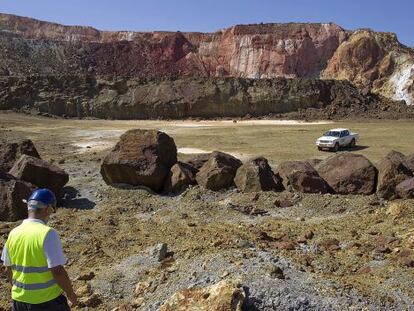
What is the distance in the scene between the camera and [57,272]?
15.9ft

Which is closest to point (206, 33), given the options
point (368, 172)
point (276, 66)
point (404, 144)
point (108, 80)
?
point (276, 66)

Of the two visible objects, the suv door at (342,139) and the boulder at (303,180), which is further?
the suv door at (342,139)

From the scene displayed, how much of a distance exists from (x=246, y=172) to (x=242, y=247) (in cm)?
654

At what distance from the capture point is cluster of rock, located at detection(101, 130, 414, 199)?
14438 mm

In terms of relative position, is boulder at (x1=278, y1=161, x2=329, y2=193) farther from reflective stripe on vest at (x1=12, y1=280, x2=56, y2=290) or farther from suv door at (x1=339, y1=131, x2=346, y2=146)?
suv door at (x1=339, y1=131, x2=346, y2=146)

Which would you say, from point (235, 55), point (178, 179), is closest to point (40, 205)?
point (178, 179)

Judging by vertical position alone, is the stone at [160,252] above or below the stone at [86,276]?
above

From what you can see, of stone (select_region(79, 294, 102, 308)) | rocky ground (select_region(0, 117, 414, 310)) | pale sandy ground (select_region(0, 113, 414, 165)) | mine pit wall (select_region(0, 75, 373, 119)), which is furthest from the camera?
mine pit wall (select_region(0, 75, 373, 119))

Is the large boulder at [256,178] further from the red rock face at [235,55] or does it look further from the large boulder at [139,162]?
the red rock face at [235,55]

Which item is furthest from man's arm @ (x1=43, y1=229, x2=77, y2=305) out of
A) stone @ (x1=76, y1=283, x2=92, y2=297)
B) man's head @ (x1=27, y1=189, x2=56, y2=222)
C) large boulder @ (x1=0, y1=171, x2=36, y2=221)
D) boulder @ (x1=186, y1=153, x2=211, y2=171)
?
boulder @ (x1=186, y1=153, x2=211, y2=171)

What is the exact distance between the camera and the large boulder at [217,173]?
15.4 meters

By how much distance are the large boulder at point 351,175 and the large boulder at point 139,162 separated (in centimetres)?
478

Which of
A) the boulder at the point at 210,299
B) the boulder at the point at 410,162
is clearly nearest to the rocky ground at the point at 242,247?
the boulder at the point at 210,299

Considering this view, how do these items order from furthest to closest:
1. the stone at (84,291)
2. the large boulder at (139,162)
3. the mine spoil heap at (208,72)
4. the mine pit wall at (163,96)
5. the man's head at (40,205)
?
1. the mine spoil heap at (208,72)
2. the mine pit wall at (163,96)
3. the large boulder at (139,162)
4. the stone at (84,291)
5. the man's head at (40,205)
